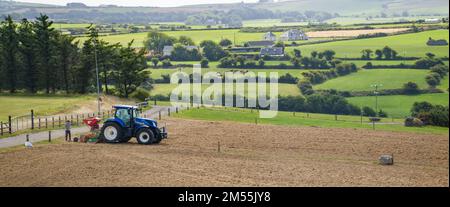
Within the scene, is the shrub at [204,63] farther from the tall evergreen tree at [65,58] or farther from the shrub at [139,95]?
the shrub at [139,95]

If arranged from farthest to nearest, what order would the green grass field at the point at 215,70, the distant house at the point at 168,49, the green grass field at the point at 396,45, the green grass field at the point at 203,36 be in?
the green grass field at the point at 203,36
the distant house at the point at 168,49
the green grass field at the point at 396,45
the green grass field at the point at 215,70

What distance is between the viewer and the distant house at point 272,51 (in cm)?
10012

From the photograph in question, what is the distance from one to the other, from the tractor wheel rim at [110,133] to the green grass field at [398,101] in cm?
3475

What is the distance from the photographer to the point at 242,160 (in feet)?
94.6

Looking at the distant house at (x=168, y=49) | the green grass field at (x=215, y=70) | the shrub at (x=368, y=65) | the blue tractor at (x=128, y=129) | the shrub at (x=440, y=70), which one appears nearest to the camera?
the blue tractor at (x=128, y=129)

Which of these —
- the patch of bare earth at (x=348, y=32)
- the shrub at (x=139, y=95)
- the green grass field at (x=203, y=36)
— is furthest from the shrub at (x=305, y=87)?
the patch of bare earth at (x=348, y=32)

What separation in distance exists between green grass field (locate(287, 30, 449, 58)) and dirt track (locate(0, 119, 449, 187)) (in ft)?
185

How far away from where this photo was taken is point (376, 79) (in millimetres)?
77938

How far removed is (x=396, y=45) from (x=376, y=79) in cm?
2174

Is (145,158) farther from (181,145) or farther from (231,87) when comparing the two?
(231,87)

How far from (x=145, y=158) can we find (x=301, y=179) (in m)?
7.03

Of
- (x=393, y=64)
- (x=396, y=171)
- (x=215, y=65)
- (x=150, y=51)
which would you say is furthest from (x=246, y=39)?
(x=396, y=171)

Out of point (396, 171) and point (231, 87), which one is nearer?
point (396, 171)

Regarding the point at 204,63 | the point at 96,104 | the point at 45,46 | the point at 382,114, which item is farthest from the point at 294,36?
the point at 96,104
